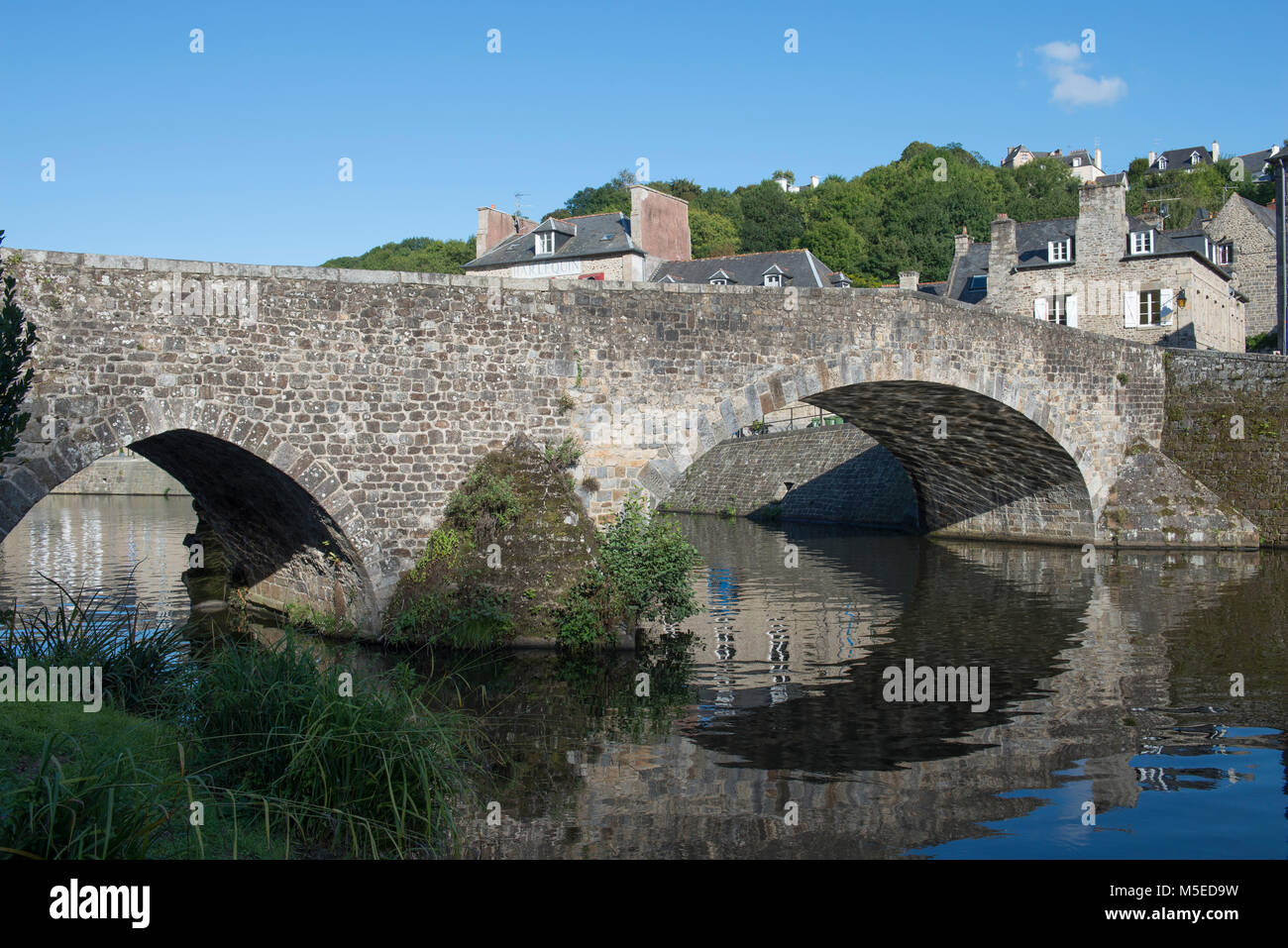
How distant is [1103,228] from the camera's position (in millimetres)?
34531

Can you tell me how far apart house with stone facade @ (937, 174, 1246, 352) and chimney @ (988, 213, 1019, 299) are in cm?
3

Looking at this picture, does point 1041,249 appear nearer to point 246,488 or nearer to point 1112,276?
point 1112,276

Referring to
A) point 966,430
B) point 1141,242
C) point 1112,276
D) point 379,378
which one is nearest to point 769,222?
point 1112,276

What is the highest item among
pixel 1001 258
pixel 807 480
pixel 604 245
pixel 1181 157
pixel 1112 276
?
pixel 1181 157

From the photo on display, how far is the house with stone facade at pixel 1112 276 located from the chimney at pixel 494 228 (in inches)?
806

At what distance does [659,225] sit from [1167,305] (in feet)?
60.9

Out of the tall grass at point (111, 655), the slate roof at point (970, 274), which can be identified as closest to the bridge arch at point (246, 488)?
the tall grass at point (111, 655)

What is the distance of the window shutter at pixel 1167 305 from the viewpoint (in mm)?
33531

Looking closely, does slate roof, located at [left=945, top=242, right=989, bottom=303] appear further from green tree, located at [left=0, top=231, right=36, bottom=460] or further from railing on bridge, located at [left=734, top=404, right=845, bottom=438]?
green tree, located at [left=0, top=231, right=36, bottom=460]

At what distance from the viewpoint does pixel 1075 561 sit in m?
19.6

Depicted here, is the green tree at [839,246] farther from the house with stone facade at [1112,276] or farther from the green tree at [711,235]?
the house with stone facade at [1112,276]

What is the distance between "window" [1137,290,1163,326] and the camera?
34062mm

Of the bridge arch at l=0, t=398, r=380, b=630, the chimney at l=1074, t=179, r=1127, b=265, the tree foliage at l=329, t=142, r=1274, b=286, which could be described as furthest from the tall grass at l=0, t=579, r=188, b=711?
the tree foliage at l=329, t=142, r=1274, b=286
